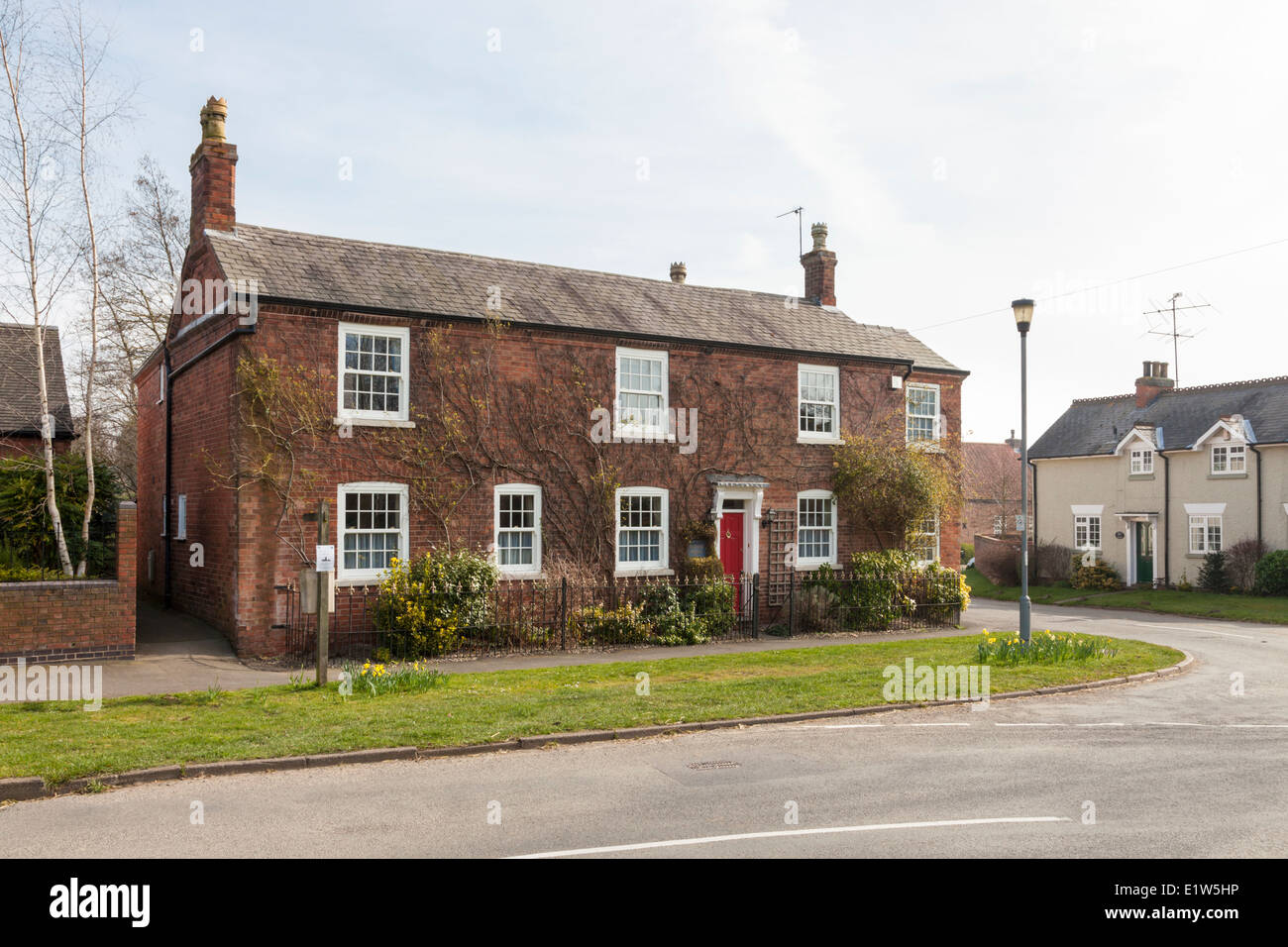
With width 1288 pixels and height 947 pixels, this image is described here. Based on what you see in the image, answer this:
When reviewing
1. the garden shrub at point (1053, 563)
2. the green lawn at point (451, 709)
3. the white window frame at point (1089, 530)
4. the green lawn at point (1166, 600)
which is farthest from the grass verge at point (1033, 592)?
the green lawn at point (451, 709)

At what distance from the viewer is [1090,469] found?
38344 millimetres

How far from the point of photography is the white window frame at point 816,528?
22.2 meters

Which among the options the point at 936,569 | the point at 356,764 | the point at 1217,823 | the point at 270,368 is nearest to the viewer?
the point at 1217,823

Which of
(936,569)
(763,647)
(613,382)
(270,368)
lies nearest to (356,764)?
(270,368)

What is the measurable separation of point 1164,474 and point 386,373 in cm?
3013

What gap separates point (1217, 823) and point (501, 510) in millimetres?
13692

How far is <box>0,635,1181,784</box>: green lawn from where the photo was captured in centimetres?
959

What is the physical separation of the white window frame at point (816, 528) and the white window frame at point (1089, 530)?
20037mm

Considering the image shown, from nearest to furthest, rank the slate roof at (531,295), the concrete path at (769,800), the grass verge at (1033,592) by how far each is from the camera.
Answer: the concrete path at (769,800), the slate roof at (531,295), the grass verge at (1033,592)

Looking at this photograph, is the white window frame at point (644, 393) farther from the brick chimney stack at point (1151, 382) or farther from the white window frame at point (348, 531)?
the brick chimney stack at point (1151, 382)

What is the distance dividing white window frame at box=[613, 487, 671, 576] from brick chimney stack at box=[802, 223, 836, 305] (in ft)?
30.3

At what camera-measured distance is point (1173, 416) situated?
36.5 meters

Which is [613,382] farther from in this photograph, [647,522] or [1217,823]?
[1217,823]
